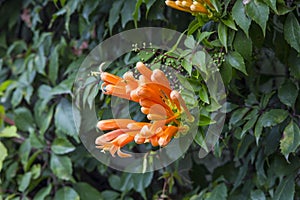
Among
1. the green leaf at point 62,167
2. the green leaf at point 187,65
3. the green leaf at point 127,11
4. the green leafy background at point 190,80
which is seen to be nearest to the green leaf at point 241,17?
the green leafy background at point 190,80

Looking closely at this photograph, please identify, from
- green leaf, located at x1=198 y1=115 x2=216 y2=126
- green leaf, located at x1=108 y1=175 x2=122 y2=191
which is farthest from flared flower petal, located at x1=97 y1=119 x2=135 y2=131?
green leaf, located at x1=108 y1=175 x2=122 y2=191

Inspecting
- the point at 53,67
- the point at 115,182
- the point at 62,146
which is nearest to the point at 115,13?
the point at 53,67

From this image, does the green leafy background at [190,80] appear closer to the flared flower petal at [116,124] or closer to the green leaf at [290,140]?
the green leaf at [290,140]

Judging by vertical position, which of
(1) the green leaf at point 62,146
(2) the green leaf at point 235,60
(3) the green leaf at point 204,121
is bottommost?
(1) the green leaf at point 62,146

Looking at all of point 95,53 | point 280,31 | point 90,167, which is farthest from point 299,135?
point 90,167

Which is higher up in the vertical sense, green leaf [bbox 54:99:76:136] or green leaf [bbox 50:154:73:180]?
green leaf [bbox 54:99:76:136]

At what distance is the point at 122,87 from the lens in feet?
2.67

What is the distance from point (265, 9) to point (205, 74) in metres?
0.17

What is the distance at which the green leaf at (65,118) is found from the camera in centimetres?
146

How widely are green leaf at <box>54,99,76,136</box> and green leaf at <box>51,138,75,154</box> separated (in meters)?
0.05

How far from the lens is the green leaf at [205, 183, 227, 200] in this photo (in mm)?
1229

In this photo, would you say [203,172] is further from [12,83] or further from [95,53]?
[12,83]

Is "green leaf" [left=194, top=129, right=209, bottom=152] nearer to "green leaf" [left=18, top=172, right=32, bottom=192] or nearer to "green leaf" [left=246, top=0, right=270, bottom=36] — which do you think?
"green leaf" [left=246, top=0, right=270, bottom=36]

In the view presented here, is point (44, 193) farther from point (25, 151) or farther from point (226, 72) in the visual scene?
point (226, 72)
